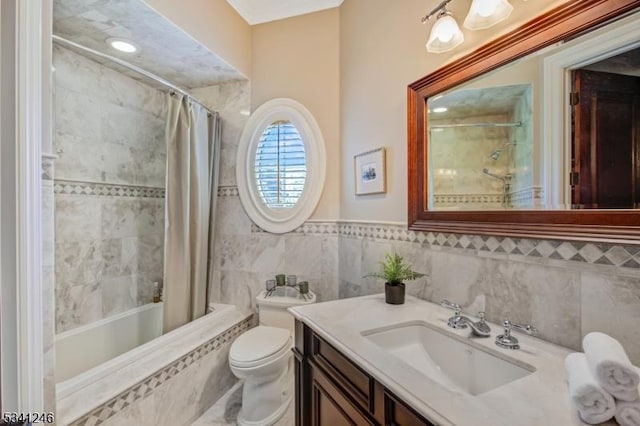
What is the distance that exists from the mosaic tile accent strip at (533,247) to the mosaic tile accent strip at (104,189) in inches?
80.0

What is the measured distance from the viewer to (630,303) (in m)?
0.80

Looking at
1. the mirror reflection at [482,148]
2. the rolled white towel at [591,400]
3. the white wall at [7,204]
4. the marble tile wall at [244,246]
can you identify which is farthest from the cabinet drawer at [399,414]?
the marble tile wall at [244,246]

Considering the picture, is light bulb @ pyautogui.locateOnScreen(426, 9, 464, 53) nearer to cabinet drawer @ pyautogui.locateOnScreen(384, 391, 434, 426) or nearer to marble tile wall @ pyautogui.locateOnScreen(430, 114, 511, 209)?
marble tile wall @ pyautogui.locateOnScreen(430, 114, 511, 209)

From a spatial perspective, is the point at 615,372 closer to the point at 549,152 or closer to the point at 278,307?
the point at 549,152

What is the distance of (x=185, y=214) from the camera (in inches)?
85.0

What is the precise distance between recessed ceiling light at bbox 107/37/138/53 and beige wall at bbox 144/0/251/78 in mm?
442

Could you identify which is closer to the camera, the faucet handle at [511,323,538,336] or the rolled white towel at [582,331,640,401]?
the rolled white towel at [582,331,640,401]

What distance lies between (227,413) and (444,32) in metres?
2.49

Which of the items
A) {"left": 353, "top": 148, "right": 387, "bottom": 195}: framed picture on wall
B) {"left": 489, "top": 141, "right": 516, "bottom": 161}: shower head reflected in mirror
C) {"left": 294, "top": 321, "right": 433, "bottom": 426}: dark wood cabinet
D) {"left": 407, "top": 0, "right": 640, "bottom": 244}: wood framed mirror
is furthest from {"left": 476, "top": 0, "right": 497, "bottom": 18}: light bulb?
{"left": 294, "top": 321, "right": 433, "bottom": 426}: dark wood cabinet

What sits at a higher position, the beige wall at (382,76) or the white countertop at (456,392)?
the beige wall at (382,76)

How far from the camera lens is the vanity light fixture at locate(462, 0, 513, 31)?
1.08 metres

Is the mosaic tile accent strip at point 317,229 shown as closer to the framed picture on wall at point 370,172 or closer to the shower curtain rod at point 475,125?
the framed picture on wall at point 370,172

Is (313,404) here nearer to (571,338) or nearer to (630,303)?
(571,338)

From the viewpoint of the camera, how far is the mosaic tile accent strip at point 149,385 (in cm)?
127
